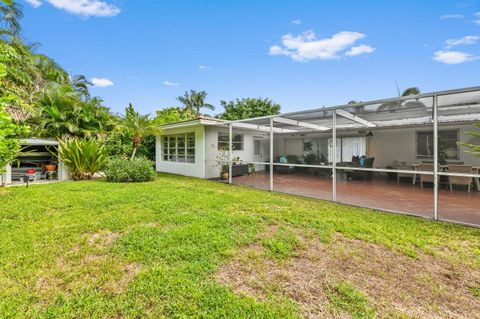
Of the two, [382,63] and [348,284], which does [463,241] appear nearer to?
[348,284]

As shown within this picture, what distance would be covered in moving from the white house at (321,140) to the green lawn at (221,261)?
14.5 feet

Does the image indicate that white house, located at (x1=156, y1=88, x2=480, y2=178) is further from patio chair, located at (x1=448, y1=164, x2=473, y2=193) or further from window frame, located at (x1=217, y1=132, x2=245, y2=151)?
patio chair, located at (x1=448, y1=164, x2=473, y2=193)

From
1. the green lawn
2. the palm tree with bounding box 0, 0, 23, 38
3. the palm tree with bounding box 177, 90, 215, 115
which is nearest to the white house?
the green lawn

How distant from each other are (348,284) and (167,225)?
11.1ft

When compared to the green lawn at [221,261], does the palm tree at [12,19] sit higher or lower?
higher

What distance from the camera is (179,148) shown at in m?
14.5

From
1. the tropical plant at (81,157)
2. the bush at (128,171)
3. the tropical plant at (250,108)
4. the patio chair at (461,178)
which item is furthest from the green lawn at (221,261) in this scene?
the tropical plant at (250,108)

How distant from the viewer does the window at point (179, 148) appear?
13466mm

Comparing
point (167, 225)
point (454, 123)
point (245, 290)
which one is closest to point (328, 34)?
point (454, 123)

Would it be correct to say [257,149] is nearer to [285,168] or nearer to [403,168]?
[285,168]

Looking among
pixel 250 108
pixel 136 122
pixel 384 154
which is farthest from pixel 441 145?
pixel 250 108

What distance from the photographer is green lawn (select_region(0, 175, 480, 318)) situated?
250 cm

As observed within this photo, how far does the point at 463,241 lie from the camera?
13.9 ft

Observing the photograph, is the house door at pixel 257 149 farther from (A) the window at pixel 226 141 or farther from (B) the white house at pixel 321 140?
(A) the window at pixel 226 141
